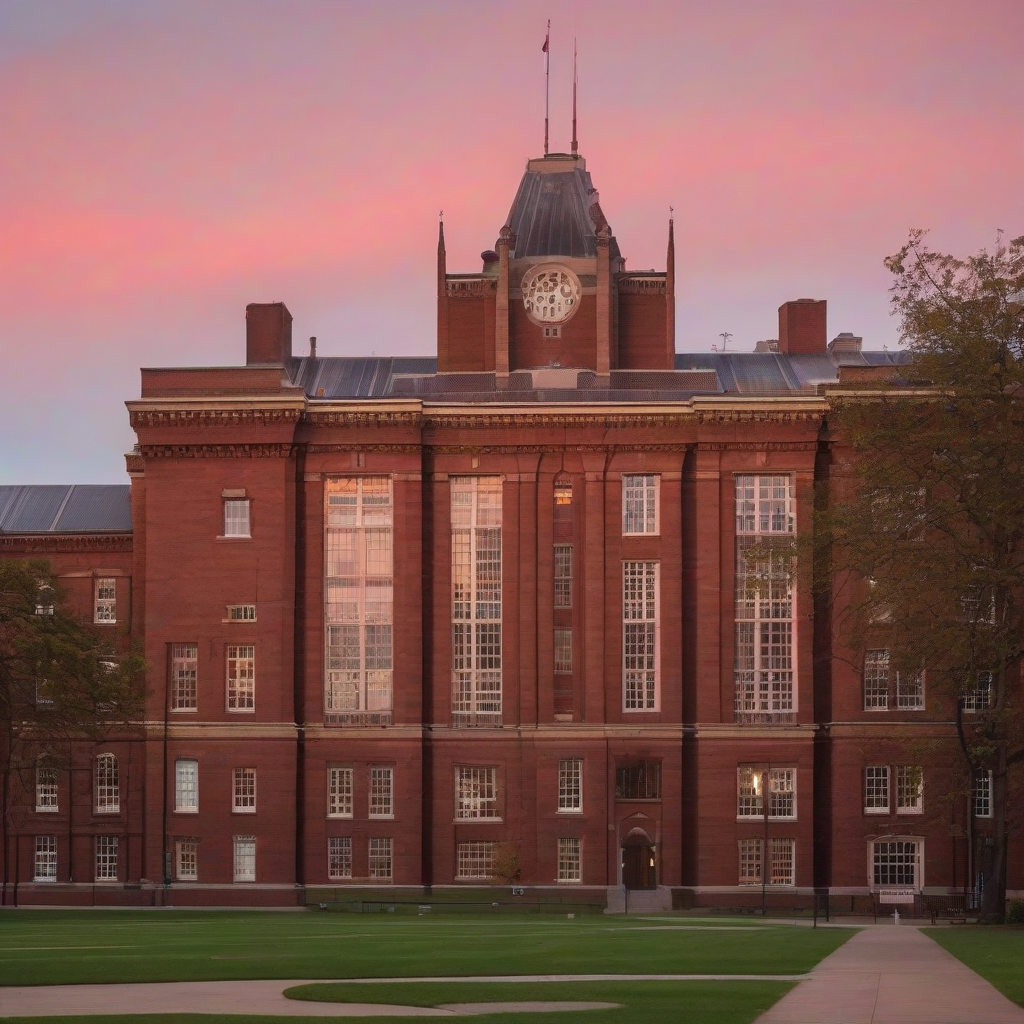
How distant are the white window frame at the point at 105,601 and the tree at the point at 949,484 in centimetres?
4581

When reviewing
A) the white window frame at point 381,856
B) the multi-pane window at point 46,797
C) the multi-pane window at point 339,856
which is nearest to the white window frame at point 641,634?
the white window frame at point 381,856

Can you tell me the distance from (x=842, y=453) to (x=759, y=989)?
201ft

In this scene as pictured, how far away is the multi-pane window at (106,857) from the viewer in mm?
96500

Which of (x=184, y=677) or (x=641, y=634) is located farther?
(x=641, y=634)

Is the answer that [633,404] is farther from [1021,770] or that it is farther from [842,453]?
[1021,770]

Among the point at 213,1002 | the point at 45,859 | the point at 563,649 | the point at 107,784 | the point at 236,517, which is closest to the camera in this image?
the point at 213,1002

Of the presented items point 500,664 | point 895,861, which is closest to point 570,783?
point 500,664

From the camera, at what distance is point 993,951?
44.0m

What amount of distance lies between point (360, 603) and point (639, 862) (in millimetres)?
17035

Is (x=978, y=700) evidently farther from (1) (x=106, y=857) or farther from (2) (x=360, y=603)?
(1) (x=106, y=857)

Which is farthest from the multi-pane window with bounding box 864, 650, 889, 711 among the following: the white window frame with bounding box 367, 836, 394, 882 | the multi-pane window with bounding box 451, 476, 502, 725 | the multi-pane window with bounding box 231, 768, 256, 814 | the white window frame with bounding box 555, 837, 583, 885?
the multi-pane window with bounding box 231, 768, 256, 814

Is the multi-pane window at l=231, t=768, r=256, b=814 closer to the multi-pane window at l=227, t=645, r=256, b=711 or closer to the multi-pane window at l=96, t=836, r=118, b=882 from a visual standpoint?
the multi-pane window at l=227, t=645, r=256, b=711

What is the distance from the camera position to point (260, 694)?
91.4m

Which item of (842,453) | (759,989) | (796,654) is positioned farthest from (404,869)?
(759,989)
